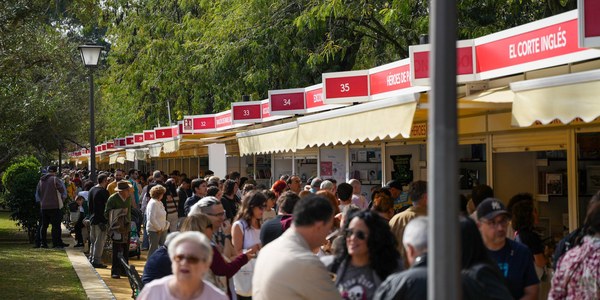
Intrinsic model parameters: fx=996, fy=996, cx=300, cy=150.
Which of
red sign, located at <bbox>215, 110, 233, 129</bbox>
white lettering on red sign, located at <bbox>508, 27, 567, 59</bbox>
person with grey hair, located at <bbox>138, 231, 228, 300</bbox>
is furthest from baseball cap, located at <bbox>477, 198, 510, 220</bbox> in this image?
red sign, located at <bbox>215, 110, 233, 129</bbox>

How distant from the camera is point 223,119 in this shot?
2767 cm

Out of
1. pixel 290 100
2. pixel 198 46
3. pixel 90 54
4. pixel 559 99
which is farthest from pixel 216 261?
pixel 198 46

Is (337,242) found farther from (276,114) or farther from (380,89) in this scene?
(276,114)

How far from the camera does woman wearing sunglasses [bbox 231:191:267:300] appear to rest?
916 centimetres

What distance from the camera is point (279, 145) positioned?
14.6 metres

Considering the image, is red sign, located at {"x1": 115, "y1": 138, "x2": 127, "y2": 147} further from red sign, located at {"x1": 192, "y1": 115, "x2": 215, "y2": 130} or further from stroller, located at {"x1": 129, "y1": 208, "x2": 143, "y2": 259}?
stroller, located at {"x1": 129, "y1": 208, "x2": 143, "y2": 259}

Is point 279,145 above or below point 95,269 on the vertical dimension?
above

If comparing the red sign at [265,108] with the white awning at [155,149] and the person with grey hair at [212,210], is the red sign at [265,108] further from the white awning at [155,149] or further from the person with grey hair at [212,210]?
the person with grey hair at [212,210]

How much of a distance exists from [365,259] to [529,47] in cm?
559

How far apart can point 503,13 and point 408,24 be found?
2.21 m

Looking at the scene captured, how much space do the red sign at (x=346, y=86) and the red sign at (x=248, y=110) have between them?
7.18 m

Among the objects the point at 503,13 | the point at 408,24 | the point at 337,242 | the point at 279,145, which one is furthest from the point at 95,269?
the point at 337,242

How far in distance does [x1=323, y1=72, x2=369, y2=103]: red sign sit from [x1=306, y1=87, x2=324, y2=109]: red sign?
230cm

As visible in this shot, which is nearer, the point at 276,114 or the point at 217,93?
the point at 276,114
